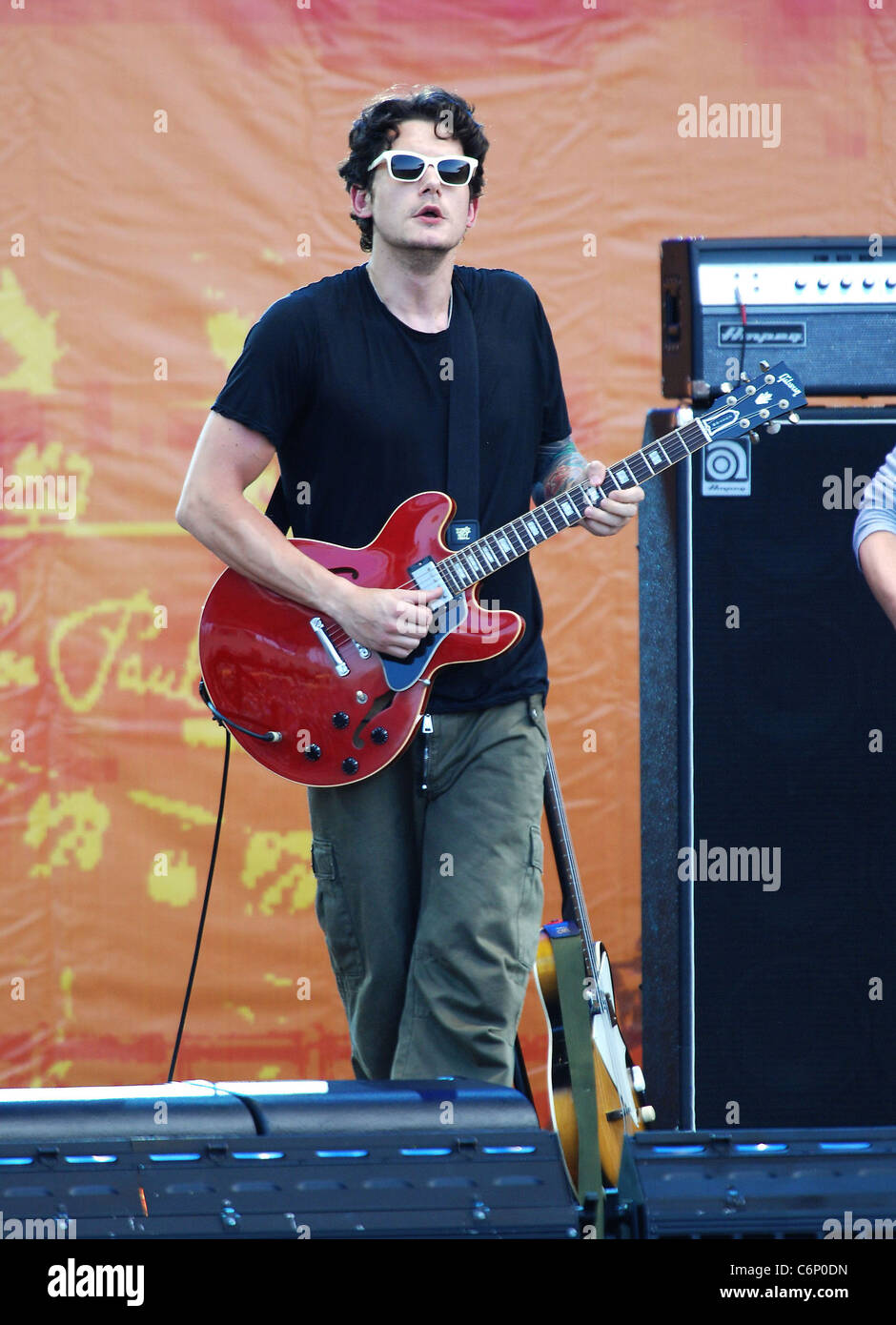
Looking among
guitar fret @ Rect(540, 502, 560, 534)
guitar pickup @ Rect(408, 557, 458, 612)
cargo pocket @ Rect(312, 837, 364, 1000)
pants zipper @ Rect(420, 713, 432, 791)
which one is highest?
guitar fret @ Rect(540, 502, 560, 534)

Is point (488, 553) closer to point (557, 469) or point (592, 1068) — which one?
point (557, 469)

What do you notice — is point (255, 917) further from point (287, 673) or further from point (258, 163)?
point (258, 163)

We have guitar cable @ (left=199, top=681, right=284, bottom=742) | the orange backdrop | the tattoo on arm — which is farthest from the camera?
the orange backdrop

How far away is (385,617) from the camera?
7.41ft

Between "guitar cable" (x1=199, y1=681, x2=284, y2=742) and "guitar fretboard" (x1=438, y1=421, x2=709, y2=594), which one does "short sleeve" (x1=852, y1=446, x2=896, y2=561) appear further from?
"guitar cable" (x1=199, y1=681, x2=284, y2=742)

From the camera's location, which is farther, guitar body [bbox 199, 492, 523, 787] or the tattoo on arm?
the tattoo on arm

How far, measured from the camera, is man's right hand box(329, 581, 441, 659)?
226cm

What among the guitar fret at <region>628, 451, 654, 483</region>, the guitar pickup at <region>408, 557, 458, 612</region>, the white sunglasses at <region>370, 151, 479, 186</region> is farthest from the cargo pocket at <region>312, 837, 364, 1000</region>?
the white sunglasses at <region>370, 151, 479, 186</region>

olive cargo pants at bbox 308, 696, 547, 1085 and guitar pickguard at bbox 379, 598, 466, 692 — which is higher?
guitar pickguard at bbox 379, 598, 466, 692

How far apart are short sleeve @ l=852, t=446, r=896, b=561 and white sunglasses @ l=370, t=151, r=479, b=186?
796 mm

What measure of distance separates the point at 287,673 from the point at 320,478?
315 mm

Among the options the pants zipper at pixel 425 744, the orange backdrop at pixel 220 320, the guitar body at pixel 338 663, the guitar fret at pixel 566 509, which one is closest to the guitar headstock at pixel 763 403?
the guitar fret at pixel 566 509

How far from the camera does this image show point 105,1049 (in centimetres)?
346

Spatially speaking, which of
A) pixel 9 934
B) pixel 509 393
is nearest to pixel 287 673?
pixel 509 393
